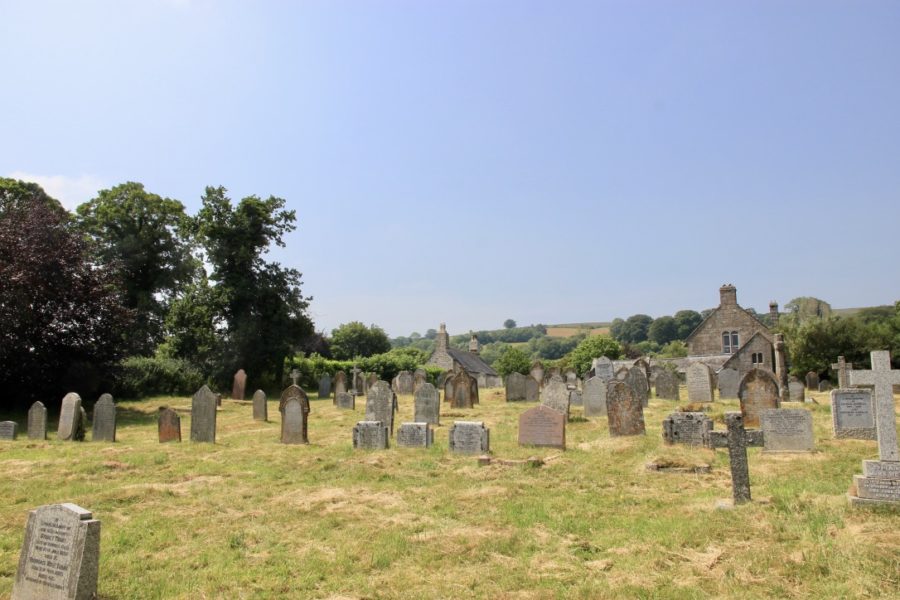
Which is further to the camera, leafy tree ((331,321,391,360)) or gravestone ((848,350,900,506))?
leafy tree ((331,321,391,360))

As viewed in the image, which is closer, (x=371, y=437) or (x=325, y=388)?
(x=371, y=437)

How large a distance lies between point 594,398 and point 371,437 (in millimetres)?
9288

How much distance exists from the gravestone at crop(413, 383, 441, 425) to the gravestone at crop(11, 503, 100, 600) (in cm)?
1216

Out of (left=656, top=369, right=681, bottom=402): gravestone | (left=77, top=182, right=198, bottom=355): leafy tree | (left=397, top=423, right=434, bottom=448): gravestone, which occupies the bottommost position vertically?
(left=397, top=423, right=434, bottom=448): gravestone

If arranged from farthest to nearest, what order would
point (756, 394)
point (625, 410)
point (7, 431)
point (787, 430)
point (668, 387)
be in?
point (668, 387), point (7, 431), point (756, 394), point (625, 410), point (787, 430)

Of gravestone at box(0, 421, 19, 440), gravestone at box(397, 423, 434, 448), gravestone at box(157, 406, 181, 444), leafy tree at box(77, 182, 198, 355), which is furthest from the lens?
leafy tree at box(77, 182, 198, 355)

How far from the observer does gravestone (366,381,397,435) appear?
628 inches

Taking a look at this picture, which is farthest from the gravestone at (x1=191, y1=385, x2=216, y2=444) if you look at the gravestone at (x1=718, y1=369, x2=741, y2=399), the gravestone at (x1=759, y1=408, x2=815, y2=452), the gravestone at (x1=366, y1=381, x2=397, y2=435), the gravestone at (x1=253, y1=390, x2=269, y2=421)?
the gravestone at (x1=718, y1=369, x2=741, y2=399)

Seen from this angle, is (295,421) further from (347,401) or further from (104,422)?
(347,401)

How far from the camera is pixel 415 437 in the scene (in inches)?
498

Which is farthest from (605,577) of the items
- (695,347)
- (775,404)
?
(695,347)

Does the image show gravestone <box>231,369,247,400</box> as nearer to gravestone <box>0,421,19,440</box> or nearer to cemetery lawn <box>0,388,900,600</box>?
gravestone <box>0,421,19,440</box>

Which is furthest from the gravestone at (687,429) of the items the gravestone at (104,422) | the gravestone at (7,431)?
the gravestone at (7,431)

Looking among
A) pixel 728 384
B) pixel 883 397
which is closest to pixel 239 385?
pixel 728 384
